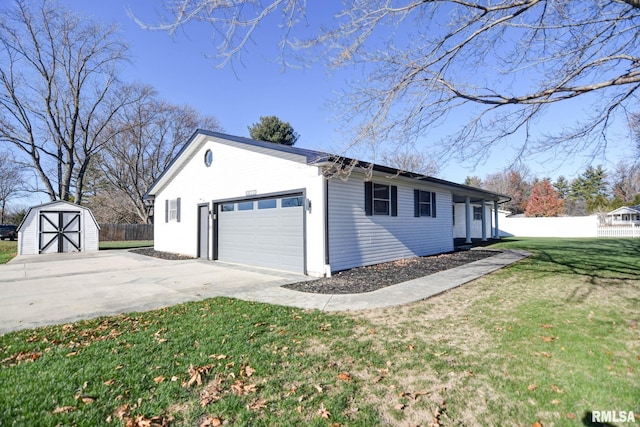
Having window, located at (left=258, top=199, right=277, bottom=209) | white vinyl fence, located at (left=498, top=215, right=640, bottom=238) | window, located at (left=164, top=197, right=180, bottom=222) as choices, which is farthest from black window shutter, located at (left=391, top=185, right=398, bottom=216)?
white vinyl fence, located at (left=498, top=215, right=640, bottom=238)

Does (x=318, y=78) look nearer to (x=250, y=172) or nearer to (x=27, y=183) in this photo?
(x=250, y=172)

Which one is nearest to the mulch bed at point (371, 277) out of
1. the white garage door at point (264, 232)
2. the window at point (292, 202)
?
the white garage door at point (264, 232)

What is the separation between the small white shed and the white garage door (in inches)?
442

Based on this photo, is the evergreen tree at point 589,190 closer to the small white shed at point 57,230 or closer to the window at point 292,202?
the window at point 292,202

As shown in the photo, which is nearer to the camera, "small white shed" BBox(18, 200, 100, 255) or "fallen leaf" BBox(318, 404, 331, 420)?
"fallen leaf" BBox(318, 404, 331, 420)

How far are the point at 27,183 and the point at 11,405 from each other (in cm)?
3561

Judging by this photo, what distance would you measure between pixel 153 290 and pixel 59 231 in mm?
15188

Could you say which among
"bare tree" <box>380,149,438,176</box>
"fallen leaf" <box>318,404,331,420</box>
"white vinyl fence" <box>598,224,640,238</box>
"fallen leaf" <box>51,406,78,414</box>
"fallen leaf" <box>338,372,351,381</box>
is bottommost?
"fallen leaf" <box>338,372,351,381</box>

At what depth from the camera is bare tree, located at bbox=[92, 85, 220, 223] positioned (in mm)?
Result: 30016

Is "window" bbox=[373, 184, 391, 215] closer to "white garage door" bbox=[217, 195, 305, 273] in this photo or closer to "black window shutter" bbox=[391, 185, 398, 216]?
"black window shutter" bbox=[391, 185, 398, 216]

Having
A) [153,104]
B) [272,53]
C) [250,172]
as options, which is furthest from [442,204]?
[153,104]

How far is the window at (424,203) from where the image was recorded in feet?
41.8

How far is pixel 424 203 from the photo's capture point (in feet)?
43.9
